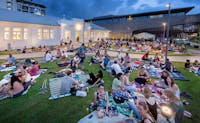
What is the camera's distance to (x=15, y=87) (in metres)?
6.33

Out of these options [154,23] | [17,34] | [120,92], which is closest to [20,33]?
[17,34]

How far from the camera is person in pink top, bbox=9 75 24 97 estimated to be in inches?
247

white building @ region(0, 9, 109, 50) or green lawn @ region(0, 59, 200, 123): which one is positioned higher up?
white building @ region(0, 9, 109, 50)

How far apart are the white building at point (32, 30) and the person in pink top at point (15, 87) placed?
673 inches

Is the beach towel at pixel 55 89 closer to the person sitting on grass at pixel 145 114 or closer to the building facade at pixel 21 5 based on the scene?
the person sitting on grass at pixel 145 114

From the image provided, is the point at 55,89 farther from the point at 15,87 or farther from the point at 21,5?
the point at 21,5

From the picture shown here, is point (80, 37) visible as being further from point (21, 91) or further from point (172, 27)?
point (172, 27)

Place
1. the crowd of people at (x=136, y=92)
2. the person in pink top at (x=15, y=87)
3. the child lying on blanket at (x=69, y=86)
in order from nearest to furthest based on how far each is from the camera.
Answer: the crowd of people at (x=136, y=92) < the person in pink top at (x=15, y=87) < the child lying on blanket at (x=69, y=86)

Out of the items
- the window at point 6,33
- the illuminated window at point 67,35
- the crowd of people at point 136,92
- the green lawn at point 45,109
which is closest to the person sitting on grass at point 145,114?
the crowd of people at point 136,92

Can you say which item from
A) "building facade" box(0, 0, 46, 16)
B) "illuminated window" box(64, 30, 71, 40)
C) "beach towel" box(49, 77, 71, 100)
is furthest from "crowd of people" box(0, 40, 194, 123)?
"building facade" box(0, 0, 46, 16)

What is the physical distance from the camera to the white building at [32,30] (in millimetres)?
20672

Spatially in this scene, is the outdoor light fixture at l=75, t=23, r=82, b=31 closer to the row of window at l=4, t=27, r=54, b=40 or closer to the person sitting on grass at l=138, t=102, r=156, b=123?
the row of window at l=4, t=27, r=54, b=40

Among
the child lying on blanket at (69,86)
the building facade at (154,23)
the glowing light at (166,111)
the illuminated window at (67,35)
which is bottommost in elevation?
the glowing light at (166,111)

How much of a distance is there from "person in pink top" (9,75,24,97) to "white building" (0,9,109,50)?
56.1 ft
